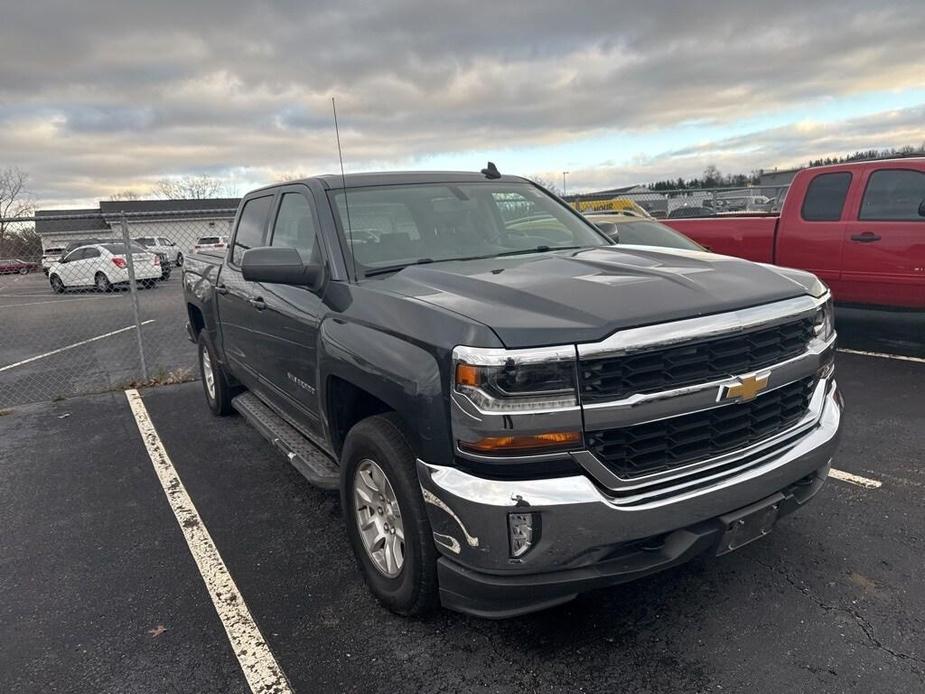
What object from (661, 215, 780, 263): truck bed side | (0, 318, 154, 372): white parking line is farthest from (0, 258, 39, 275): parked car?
(661, 215, 780, 263): truck bed side

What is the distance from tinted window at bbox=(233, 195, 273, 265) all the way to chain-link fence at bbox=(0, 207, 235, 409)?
1.53 ft

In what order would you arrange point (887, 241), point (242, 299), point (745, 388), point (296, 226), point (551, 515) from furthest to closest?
point (887, 241), point (242, 299), point (296, 226), point (745, 388), point (551, 515)

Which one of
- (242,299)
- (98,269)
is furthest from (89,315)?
(242,299)

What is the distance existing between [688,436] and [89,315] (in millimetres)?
15759

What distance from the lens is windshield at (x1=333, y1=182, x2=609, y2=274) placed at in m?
3.45

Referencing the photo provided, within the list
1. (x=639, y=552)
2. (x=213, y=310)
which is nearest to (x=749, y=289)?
(x=639, y=552)

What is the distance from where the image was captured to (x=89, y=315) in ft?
49.3

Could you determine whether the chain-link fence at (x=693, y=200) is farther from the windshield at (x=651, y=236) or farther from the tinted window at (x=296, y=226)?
the tinted window at (x=296, y=226)

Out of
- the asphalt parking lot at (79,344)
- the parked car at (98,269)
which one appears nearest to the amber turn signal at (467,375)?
the asphalt parking lot at (79,344)

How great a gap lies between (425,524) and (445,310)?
0.83 meters

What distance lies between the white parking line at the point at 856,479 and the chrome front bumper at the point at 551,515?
1.97 m

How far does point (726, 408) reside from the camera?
98.1 inches

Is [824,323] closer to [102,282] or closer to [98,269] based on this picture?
[102,282]

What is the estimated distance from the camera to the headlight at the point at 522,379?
2.19 m
